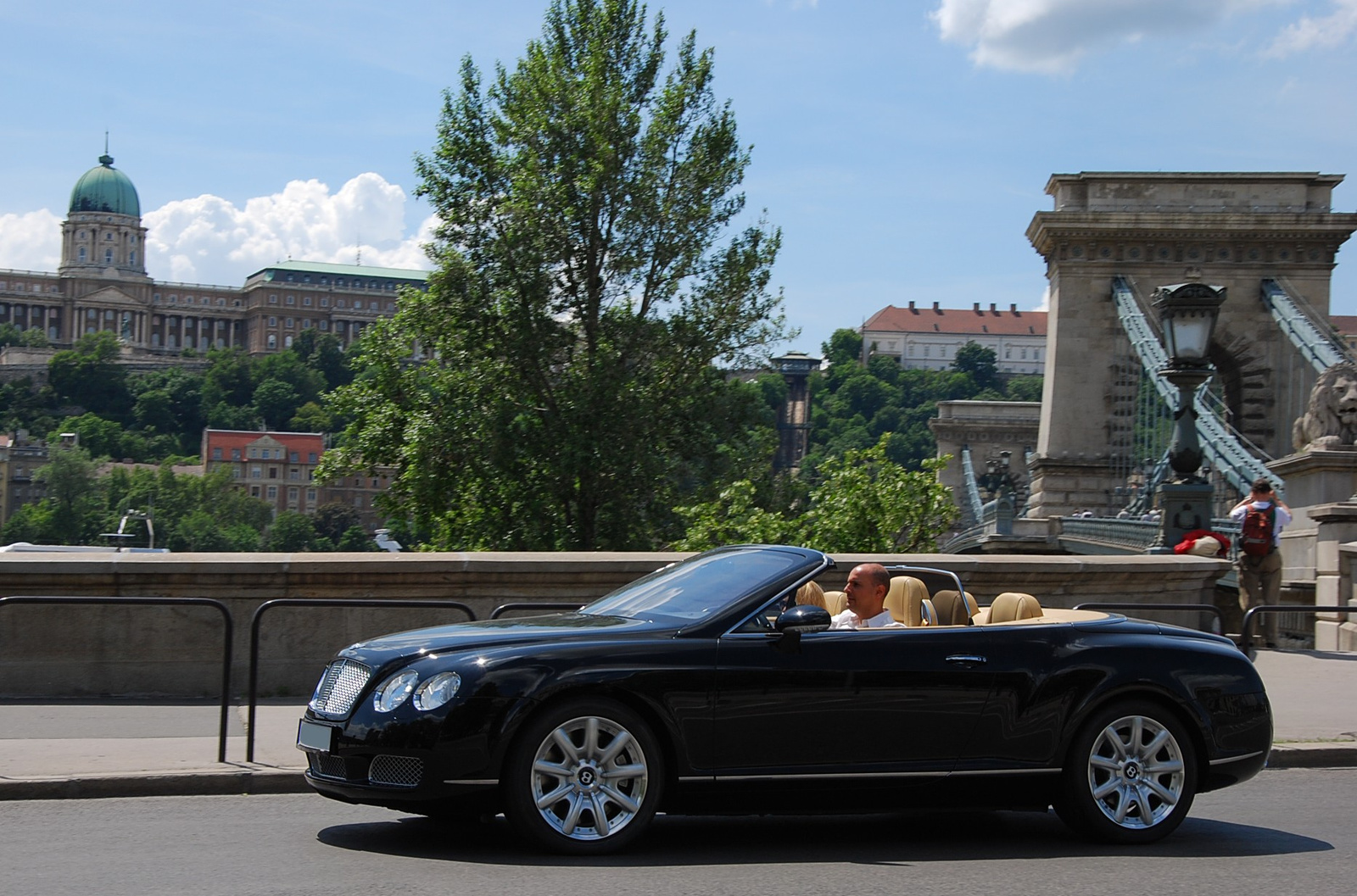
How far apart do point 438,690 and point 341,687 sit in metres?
0.56

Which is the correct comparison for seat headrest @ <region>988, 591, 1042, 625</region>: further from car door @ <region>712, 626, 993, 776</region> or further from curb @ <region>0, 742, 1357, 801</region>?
curb @ <region>0, 742, 1357, 801</region>

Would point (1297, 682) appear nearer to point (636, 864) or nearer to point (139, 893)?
point (636, 864)

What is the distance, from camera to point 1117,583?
551 inches

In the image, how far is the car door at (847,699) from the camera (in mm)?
6906

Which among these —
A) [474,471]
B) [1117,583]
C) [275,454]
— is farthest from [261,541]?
[1117,583]

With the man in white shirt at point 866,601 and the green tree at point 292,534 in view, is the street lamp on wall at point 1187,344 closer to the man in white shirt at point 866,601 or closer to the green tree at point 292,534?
the man in white shirt at point 866,601

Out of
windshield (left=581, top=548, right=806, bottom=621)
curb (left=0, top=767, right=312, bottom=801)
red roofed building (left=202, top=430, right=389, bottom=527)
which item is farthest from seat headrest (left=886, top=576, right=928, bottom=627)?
red roofed building (left=202, top=430, right=389, bottom=527)

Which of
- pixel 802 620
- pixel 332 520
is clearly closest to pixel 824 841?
pixel 802 620

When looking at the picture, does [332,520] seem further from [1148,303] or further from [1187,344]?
[1187,344]

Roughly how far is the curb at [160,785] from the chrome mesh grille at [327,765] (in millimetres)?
1535

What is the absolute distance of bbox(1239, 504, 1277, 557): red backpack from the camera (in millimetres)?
15680

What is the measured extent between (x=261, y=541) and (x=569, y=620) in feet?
534

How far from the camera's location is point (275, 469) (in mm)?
186875

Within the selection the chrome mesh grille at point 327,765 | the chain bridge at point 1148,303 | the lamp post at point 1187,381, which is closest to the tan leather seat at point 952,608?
the chrome mesh grille at point 327,765
